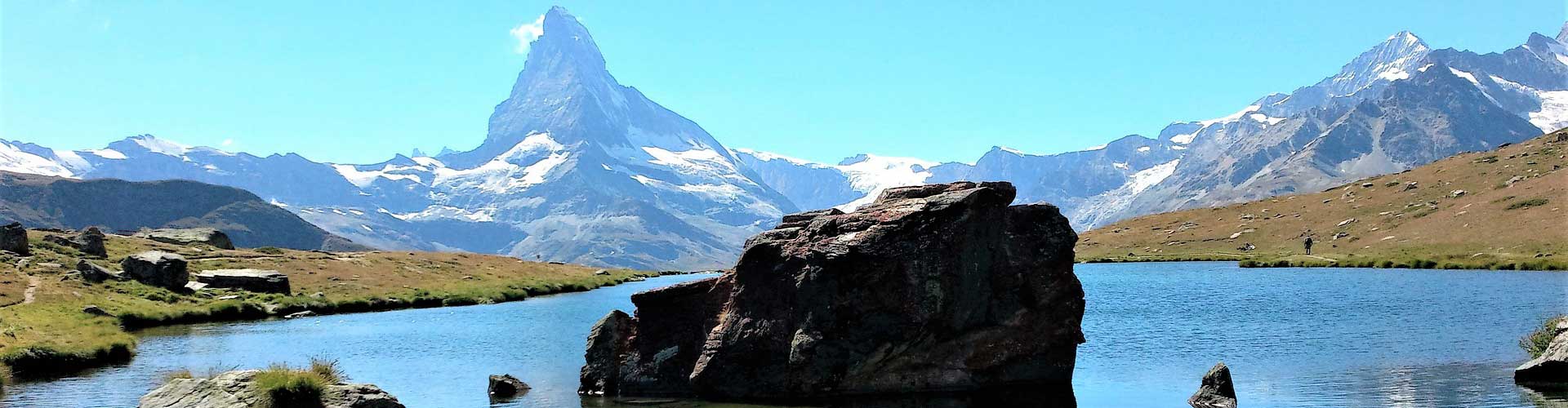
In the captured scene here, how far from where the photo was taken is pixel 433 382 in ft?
161

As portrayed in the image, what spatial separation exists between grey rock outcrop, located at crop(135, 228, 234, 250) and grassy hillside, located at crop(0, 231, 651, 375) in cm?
783

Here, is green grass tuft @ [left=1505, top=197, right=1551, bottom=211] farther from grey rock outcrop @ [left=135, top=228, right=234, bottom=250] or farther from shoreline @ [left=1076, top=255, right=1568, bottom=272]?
grey rock outcrop @ [left=135, top=228, right=234, bottom=250]

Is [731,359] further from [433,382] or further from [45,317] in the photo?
[45,317]

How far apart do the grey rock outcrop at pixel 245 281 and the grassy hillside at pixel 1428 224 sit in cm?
11880

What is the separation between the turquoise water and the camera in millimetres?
40438

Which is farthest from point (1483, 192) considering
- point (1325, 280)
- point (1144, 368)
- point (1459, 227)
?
point (1144, 368)

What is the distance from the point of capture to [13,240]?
323 ft

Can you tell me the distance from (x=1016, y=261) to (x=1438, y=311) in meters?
35.7

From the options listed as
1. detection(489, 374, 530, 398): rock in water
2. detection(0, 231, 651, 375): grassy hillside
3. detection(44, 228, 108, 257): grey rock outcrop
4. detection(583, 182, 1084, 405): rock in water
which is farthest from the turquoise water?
detection(44, 228, 108, 257): grey rock outcrop

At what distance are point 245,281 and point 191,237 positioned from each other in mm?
61883

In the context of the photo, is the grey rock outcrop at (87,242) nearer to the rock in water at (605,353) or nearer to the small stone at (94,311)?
the small stone at (94,311)

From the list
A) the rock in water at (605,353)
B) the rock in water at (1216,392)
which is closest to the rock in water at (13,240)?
the rock in water at (605,353)

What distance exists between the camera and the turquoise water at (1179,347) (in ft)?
133

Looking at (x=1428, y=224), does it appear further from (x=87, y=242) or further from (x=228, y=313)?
(x=87, y=242)
